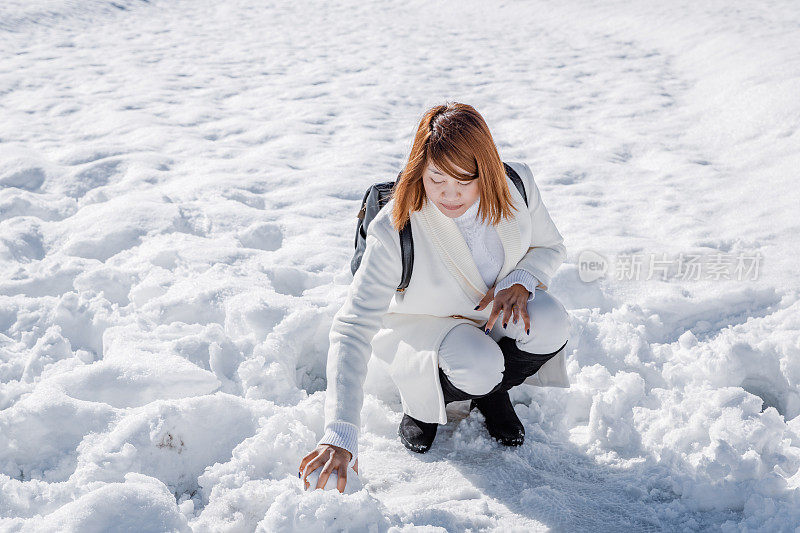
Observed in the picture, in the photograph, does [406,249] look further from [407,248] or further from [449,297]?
[449,297]

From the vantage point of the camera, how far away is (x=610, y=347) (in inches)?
96.7

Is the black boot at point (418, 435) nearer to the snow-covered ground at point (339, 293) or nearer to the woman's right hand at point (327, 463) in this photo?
the snow-covered ground at point (339, 293)

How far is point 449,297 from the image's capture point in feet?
6.05

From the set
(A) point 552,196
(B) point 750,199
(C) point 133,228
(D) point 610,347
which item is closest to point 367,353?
(D) point 610,347

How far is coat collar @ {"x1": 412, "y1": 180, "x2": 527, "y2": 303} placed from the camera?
1.75m

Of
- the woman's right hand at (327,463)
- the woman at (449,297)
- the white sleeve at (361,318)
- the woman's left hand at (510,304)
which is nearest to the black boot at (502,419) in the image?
the woman at (449,297)

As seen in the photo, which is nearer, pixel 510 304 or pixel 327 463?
pixel 327 463

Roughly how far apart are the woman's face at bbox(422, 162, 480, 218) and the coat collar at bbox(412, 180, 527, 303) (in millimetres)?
65

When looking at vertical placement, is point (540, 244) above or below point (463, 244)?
below

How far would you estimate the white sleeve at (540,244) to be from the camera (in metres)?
1.90

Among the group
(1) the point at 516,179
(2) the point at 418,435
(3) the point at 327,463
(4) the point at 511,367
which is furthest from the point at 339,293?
(3) the point at 327,463

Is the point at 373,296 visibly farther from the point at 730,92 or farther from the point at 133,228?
the point at 730,92

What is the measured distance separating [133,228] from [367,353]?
7.05ft

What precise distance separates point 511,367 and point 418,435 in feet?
1.22
